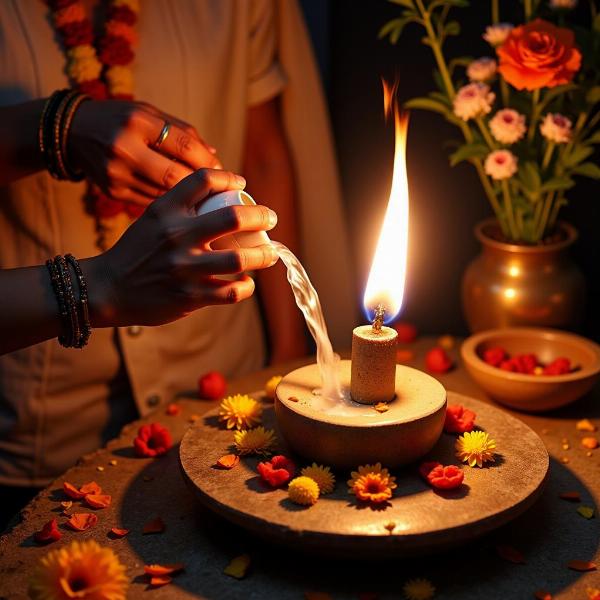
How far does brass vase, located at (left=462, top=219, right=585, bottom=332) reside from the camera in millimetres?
1401

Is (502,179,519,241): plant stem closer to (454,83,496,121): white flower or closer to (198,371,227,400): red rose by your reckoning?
(454,83,496,121): white flower

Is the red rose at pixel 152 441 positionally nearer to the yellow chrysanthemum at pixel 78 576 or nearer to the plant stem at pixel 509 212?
the yellow chrysanthemum at pixel 78 576

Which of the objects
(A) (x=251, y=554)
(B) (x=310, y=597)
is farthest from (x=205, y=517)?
(B) (x=310, y=597)

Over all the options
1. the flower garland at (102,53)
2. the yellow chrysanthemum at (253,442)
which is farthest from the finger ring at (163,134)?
the yellow chrysanthemum at (253,442)

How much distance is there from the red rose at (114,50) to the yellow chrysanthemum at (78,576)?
88 cm

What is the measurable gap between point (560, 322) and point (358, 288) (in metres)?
0.68

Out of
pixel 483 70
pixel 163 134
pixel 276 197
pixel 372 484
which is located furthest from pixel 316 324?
pixel 276 197

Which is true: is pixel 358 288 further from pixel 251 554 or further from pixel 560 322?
pixel 251 554

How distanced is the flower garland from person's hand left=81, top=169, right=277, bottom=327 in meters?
0.42

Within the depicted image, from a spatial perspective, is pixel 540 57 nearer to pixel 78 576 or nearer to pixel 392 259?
pixel 392 259

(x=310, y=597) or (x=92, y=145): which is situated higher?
(x=92, y=145)

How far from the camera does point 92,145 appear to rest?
45.4 inches

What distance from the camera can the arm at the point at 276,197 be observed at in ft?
5.64

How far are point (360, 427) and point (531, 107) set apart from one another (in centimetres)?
Answer: 80
